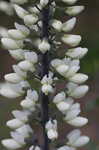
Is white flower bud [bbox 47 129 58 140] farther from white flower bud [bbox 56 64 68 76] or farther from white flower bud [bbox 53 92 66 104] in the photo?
white flower bud [bbox 56 64 68 76]

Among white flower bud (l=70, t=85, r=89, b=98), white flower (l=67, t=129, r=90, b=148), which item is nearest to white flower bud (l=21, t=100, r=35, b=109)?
white flower bud (l=70, t=85, r=89, b=98)

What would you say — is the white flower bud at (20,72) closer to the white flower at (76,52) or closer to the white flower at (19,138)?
the white flower at (76,52)

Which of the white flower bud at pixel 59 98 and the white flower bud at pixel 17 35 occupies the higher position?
the white flower bud at pixel 17 35

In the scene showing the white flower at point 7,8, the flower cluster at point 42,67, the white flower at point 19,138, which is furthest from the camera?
the white flower at point 7,8

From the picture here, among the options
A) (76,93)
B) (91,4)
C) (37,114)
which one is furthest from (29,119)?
(91,4)

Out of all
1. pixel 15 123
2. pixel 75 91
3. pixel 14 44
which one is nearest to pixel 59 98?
pixel 75 91

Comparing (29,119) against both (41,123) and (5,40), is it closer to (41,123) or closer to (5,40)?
(41,123)

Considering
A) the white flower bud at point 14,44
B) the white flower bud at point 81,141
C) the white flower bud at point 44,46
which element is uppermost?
the white flower bud at point 14,44

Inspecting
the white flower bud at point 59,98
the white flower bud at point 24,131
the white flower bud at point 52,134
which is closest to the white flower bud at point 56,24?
the white flower bud at point 59,98
